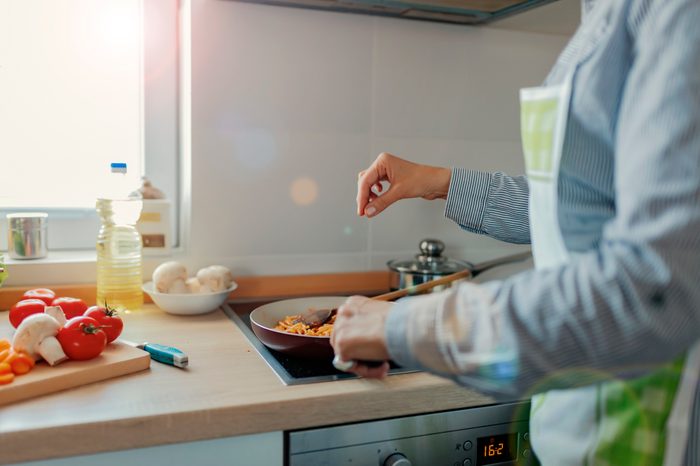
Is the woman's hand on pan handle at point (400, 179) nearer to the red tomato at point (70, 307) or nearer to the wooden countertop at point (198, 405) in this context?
the wooden countertop at point (198, 405)

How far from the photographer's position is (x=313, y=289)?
5.17 ft

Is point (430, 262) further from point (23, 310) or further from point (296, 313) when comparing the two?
point (23, 310)

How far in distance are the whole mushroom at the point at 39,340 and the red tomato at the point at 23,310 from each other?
13cm

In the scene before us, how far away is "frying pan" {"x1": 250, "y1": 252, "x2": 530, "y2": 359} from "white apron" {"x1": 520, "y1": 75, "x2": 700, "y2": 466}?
380 millimetres

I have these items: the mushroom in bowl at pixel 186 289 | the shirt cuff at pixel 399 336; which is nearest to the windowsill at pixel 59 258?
the mushroom in bowl at pixel 186 289

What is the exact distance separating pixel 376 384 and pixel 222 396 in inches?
8.8

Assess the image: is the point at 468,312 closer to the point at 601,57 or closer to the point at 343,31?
the point at 601,57

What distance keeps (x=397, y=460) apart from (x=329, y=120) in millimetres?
839

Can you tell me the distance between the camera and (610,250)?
1.95 feet

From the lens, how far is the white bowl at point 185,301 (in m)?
1.31

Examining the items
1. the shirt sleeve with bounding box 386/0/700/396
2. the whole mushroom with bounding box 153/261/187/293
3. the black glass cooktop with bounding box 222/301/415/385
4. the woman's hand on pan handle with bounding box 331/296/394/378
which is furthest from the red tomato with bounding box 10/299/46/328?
the shirt sleeve with bounding box 386/0/700/396

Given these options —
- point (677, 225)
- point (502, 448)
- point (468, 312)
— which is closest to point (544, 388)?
point (468, 312)

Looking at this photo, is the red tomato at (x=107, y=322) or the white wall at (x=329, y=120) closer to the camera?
the red tomato at (x=107, y=322)

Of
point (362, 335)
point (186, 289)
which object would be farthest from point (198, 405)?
Answer: point (186, 289)
